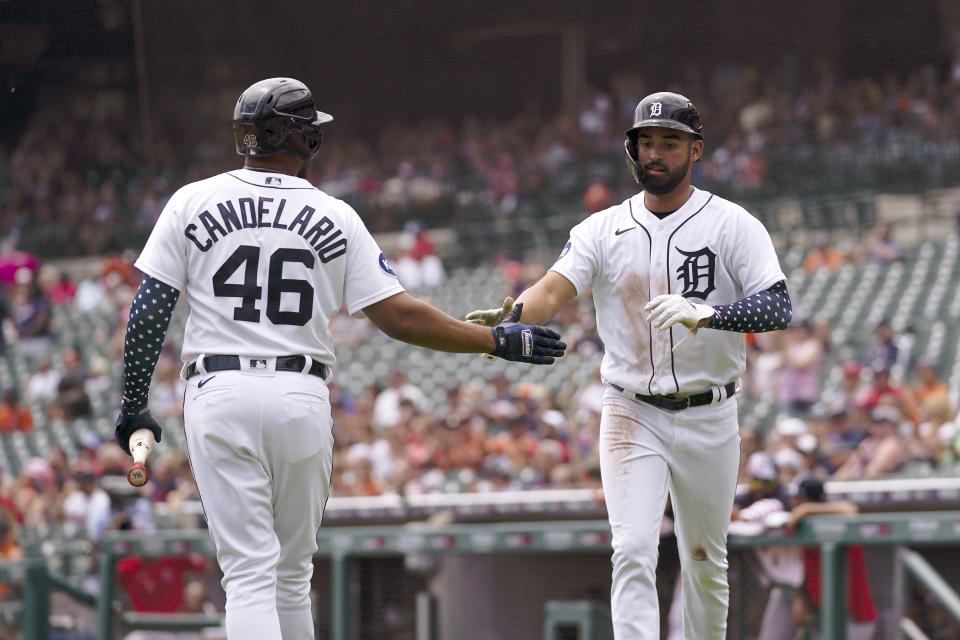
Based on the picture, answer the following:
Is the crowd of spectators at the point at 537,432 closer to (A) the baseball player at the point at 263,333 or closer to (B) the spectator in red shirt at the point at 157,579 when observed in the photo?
(B) the spectator in red shirt at the point at 157,579

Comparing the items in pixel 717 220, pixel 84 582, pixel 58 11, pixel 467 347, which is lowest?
pixel 84 582

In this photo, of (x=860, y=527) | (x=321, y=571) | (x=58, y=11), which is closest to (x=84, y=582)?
(x=321, y=571)

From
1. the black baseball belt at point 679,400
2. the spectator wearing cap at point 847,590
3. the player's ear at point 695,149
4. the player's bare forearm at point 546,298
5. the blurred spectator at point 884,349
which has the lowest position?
the spectator wearing cap at point 847,590

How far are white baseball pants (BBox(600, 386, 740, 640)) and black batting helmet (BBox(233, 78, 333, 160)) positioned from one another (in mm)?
A: 1295

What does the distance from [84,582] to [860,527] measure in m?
5.81

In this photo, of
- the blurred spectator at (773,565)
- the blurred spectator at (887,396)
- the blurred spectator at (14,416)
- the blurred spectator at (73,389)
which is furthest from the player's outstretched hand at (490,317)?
the blurred spectator at (14,416)

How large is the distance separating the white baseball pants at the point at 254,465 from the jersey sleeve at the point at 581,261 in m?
1.08

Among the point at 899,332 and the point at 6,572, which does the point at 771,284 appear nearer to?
the point at 6,572

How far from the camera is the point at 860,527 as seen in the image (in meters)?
5.18

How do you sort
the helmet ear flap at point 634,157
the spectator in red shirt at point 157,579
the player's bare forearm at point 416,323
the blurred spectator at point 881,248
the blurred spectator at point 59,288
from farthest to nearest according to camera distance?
1. the blurred spectator at point 59,288
2. the blurred spectator at point 881,248
3. the spectator in red shirt at point 157,579
4. the helmet ear flap at point 634,157
5. the player's bare forearm at point 416,323

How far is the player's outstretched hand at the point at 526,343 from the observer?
12.4ft

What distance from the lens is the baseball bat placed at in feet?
11.5

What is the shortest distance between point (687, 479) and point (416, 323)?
41.9 inches

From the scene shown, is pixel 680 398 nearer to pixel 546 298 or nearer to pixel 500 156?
pixel 546 298
